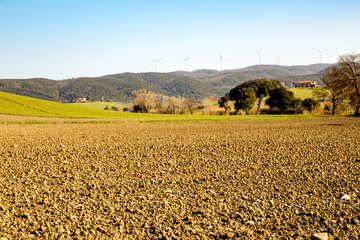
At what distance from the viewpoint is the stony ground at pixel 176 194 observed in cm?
517

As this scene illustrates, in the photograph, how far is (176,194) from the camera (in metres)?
6.93

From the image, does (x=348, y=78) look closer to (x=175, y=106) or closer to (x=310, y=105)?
(x=310, y=105)

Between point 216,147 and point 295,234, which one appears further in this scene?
point 216,147

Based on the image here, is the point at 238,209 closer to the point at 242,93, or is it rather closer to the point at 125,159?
the point at 125,159

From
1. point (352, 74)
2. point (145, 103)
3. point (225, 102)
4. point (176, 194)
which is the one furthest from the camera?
point (145, 103)

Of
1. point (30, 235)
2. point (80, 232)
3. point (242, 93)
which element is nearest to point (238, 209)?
point (80, 232)

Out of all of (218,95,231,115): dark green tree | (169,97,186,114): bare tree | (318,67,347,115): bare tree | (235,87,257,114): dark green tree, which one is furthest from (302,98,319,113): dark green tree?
(169,97,186,114): bare tree

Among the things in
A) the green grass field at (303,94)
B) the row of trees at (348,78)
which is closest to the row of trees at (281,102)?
the row of trees at (348,78)

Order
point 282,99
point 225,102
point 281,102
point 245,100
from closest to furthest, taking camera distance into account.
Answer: point 282,99, point 281,102, point 245,100, point 225,102

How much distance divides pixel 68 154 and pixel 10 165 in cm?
229

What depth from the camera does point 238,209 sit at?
6.07 meters

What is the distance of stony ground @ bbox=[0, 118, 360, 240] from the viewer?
17.0 feet

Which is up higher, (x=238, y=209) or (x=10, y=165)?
(x=10, y=165)

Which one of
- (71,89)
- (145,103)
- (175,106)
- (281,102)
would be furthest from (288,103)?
(71,89)
